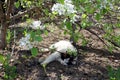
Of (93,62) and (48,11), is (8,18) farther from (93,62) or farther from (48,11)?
(93,62)

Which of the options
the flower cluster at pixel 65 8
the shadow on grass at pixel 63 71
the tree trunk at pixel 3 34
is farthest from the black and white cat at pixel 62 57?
the flower cluster at pixel 65 8

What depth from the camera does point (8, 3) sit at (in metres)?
4.58

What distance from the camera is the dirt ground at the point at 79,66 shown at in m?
4.43

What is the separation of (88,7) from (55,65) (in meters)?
1.39

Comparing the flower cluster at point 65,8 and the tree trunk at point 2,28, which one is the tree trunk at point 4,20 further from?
the flower cluster at point 65,8

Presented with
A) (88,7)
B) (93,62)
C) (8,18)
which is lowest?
(93,62)

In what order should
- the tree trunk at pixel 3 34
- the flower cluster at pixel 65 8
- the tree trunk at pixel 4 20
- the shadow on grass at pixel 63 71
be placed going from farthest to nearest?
the tree trunk at pixel 3 34
the tree trunk at pixel 4 20
the shadow on grass at pixel 63 71
the flower cluster at pixel 65 8

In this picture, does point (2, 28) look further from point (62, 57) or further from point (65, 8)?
point (65, 8)

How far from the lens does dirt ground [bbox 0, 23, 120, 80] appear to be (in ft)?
14.5

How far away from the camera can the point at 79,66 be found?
4641 mm

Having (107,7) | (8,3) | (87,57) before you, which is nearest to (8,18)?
(8,3)

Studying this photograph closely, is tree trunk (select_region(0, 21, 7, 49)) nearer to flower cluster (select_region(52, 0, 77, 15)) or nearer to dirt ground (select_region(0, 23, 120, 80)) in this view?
dirt ground (select_region(0, 23, 120, 80))

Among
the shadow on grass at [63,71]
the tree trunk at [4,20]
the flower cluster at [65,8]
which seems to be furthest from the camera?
the tree trunk at [4,20]

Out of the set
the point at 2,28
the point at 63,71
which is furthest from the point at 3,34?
the point at 63,71
